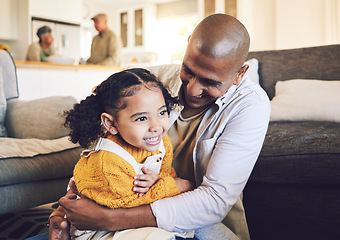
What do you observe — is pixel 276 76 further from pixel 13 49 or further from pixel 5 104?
pixel 13 49

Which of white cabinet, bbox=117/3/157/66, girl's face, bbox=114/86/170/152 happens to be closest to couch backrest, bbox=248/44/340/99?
girl's face, bbox=114/86/170/152

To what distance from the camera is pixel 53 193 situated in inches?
72.6

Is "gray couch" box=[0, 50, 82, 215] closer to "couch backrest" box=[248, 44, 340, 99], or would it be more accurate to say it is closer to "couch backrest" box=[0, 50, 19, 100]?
"couch backrest" box=[0, 50, 19, 100]

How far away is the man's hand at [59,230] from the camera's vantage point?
3.35 feet

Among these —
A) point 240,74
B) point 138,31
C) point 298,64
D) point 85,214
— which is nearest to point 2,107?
point 85,214

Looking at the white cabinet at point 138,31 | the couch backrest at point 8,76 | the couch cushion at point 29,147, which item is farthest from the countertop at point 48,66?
the white cabinet at point 138,31

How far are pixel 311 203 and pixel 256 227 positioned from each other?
0.30 m

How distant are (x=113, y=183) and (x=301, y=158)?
0.97 meters

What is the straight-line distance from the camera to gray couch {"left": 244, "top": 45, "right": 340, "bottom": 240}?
1.49 meters

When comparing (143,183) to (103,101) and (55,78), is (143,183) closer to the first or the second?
(103,101)

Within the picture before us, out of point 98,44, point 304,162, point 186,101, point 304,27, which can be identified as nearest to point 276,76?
point 304,162

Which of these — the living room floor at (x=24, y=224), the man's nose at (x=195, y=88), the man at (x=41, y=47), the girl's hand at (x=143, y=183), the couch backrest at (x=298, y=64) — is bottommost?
the living room floor at (x=24, y=224)

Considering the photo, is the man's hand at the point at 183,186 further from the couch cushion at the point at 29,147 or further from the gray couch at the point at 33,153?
the couch cushion at the point at 29,147

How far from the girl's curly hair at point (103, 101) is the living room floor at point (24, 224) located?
3.25ft
